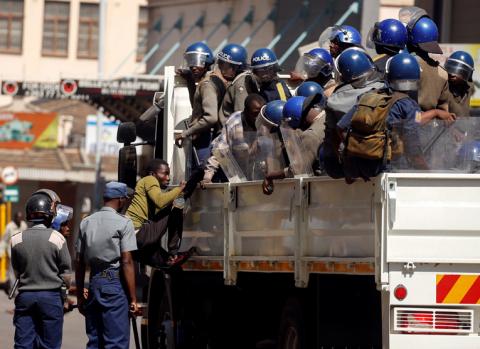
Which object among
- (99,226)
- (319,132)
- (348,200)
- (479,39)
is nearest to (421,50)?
(319,132)

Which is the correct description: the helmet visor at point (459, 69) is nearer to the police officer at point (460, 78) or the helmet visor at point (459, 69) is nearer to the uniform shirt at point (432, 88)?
the police officer at point (460, 78)

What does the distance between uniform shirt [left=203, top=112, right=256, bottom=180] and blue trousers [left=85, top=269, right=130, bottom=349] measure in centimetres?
142

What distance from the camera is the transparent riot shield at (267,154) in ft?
36.9

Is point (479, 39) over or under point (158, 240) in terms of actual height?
over

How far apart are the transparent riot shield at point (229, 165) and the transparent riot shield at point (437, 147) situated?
2.55m

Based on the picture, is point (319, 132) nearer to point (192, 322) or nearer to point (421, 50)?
point (421, 50)

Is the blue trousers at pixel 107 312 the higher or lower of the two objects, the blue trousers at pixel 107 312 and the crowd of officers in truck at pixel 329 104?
the lower

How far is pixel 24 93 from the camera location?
37.4 m

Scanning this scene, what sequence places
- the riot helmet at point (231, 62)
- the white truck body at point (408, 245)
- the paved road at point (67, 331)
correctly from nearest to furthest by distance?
the white truck body at point (408, 245) → the riot helmet at point (231, 62) → the paved road at point (67, 331)

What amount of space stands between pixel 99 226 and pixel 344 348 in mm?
2358

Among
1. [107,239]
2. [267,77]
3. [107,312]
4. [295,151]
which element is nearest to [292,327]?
[295,151]

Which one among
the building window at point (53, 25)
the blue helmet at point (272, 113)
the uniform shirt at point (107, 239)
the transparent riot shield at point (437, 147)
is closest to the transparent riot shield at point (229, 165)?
the blue helmet at point (272, 113)

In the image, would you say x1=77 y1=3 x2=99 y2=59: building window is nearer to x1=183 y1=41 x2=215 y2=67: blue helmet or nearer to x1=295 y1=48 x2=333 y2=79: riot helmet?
x1=183 y1=41 x2=215 y2=67: blue helmet

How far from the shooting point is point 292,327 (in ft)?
35.4
